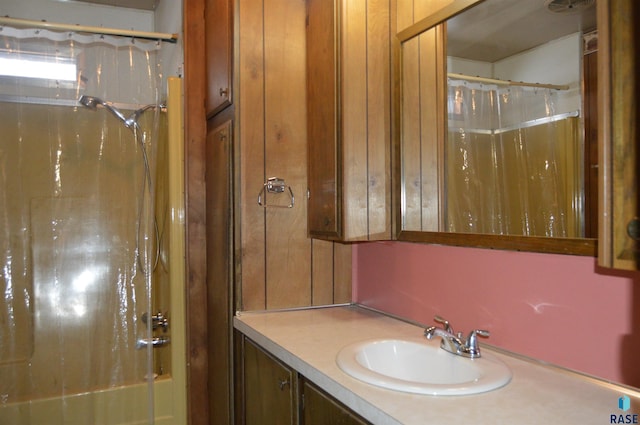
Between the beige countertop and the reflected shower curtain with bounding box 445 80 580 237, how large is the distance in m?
0.33

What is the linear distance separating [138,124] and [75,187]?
1.29ft

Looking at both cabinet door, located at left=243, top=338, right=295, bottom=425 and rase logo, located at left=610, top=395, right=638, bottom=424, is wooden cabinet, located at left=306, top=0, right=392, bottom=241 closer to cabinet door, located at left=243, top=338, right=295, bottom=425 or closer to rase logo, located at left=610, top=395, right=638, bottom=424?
cabinet door, located at left=243, top=338, right=295, bottom=425

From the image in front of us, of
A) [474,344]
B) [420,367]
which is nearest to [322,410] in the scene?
[420,367]

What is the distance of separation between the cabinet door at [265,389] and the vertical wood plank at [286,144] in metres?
0.25

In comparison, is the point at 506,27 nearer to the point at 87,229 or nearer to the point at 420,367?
the point at 420,367

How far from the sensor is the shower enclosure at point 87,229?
1.97 m

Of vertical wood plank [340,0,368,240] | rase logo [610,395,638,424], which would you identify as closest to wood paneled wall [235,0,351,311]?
vertical wood plank [340,0,368,240]

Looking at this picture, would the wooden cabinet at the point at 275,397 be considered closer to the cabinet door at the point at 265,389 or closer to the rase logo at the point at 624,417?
the cabinet door at the point at 265,389

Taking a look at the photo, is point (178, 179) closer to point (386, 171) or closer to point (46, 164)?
point (46, 164)

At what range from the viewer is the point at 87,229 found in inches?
81.4

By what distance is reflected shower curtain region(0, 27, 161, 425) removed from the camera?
197 cm

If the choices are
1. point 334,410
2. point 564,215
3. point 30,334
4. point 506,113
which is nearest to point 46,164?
point 30,334

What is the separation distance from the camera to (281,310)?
1.82 meters

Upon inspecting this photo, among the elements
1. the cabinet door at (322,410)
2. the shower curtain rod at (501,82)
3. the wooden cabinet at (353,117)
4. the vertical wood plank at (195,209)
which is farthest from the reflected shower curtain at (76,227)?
the shower curtain rod at (501,82)
